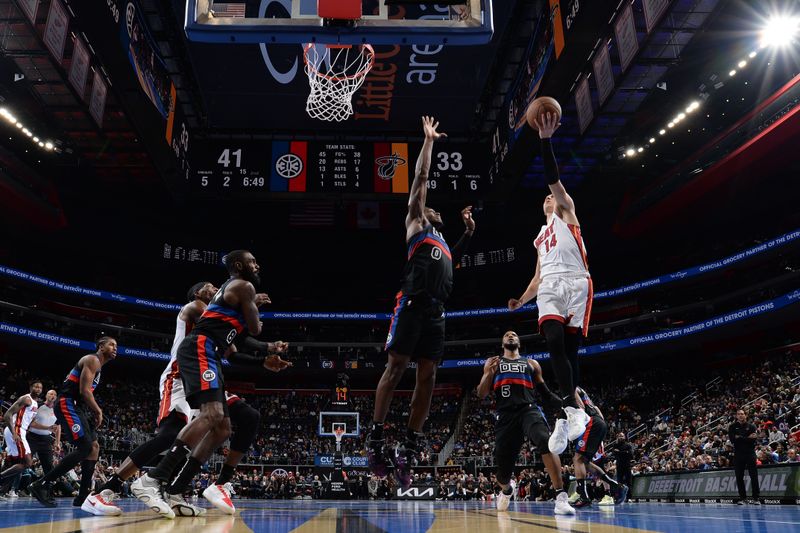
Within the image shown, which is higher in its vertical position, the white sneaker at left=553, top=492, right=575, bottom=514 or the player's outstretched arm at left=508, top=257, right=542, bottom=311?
the player's outstretched arm at left=508, top=257, right=542, bottom=311

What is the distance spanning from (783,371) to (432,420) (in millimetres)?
17507

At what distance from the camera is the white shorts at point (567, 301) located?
537 centimetres

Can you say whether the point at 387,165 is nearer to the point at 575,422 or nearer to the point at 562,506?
the point at 562,506

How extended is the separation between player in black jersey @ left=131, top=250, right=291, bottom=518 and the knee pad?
0.61m

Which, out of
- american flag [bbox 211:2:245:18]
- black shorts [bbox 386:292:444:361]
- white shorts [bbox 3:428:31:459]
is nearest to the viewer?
black shorts [bbox 386:292:444:361]

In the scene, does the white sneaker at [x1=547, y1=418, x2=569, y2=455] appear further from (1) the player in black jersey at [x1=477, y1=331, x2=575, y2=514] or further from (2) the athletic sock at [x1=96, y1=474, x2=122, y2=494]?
(2) the athletic sock at [x1=96, y1=474, x2=122, y2=494]

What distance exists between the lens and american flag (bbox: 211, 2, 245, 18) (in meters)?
6.75

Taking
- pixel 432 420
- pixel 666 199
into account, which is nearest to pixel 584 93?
pixel 666 199

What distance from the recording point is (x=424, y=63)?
15398 millimetres

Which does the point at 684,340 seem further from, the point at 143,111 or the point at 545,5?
the point at 143,111

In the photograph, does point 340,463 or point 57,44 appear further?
point 340,463

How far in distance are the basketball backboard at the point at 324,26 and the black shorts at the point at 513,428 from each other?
15.1ft

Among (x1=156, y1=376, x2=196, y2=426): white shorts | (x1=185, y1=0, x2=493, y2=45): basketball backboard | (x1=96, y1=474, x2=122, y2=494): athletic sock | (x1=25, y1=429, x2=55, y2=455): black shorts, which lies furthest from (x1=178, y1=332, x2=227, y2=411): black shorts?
(x1=25, y1=429, x2=55, y2=455): black shorts

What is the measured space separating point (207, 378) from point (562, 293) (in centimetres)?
312
